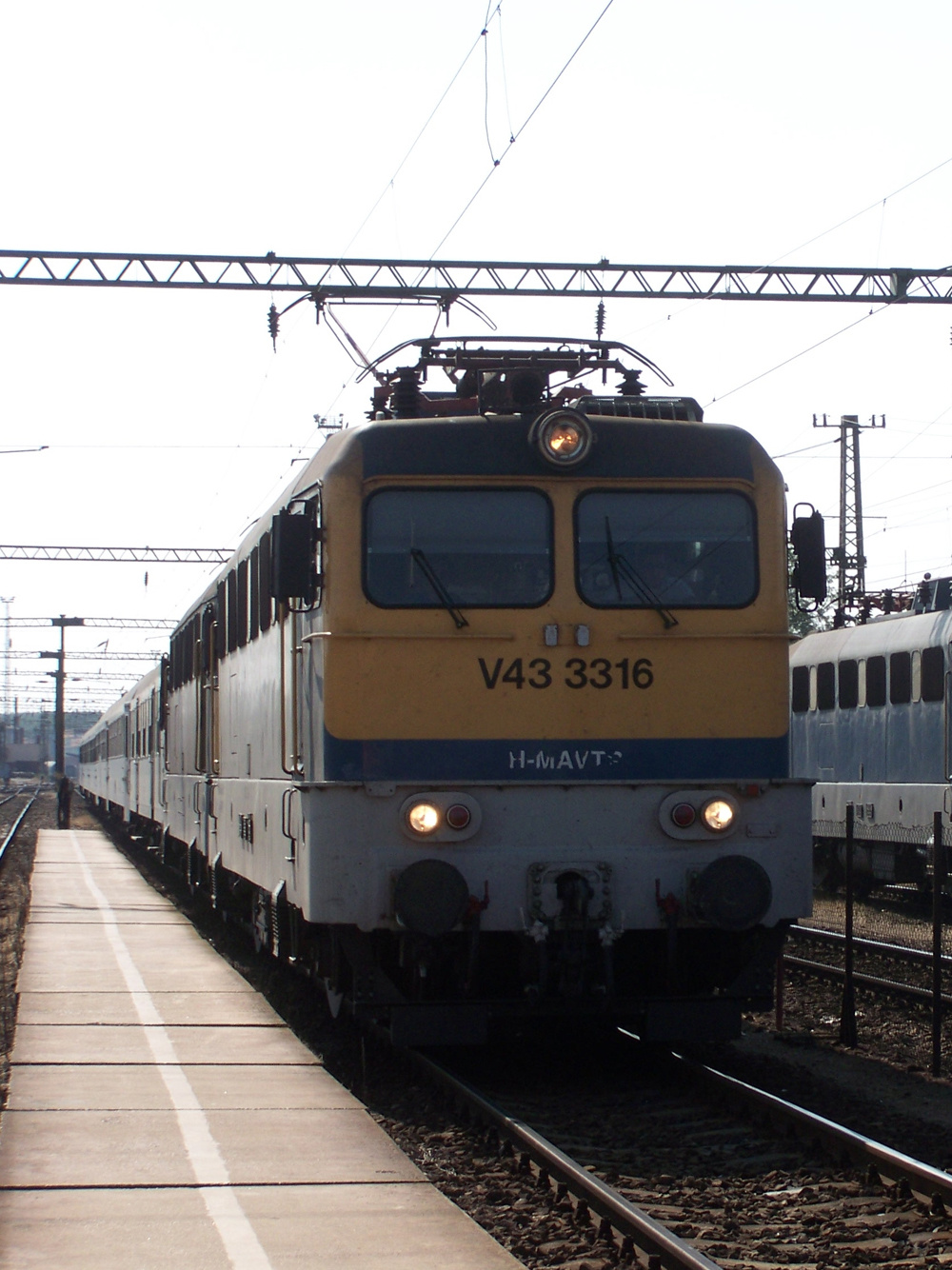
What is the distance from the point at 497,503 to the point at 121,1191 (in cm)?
387

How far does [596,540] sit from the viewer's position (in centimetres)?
879

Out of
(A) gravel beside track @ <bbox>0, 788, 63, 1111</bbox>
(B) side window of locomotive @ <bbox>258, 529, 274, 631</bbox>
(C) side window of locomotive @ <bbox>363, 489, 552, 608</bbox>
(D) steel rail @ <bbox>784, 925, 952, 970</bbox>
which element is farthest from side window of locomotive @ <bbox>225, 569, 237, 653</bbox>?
(D) steel rail @ <bbox>784, 925, 952, 970</bbox>

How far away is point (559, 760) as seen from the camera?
8.55m

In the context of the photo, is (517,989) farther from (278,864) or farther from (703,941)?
(278,864)

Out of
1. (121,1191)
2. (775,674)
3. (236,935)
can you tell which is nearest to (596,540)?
(775,674)

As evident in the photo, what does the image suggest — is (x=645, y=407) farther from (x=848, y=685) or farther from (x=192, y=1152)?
(x=848, y=685)

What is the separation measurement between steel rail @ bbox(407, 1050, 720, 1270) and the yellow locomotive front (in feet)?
2.83

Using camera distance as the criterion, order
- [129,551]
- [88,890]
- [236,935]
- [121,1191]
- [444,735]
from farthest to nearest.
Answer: [129,551]
[88,890]
[236,935]
[444,735]
[121,1191]

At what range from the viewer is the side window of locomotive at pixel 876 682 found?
2066 cm

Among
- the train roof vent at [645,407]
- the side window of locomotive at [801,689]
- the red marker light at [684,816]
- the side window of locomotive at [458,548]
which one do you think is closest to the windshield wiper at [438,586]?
the side window of locomotive at [458,548]

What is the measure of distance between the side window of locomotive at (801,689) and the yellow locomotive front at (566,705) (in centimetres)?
1472

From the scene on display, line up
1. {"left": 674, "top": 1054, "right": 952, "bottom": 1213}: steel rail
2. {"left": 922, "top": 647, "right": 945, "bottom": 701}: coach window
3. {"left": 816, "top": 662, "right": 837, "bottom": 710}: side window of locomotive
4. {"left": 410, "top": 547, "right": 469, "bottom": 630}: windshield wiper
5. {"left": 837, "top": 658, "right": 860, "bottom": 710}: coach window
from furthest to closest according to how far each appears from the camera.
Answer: {"left": 816, "top": 662, "right": 837, "bottom": 710}: side window of locomotive
{"left": 837, "top": 658, "right": 860, "bottom": 710}: coach window
{"left": 922, "top": 647, "right": 945, "bottom": 701}: coach window
{"left": 410, "top": 547, "right": 469, "bottom": 630}: windshield wiper
{"left": 674, "top": 1054, "right": 952, "bottom": 1213}: steel rail

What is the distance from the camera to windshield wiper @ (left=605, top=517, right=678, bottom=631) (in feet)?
28.6

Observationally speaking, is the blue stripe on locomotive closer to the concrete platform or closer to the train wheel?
the concrete platform
